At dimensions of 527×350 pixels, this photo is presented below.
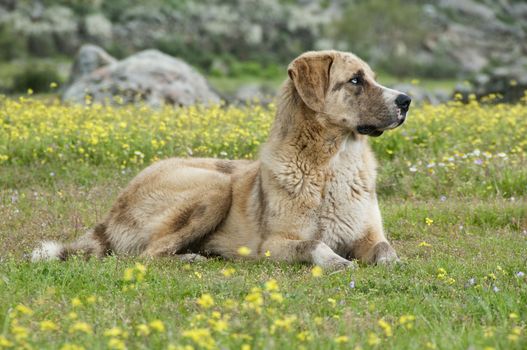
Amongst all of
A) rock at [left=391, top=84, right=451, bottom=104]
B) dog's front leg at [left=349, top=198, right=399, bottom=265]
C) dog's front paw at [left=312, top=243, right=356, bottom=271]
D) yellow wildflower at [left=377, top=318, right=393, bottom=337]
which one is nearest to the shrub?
rock at [left=391, top=84, right=451, bottom=104]

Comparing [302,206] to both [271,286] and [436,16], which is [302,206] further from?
[436,16]

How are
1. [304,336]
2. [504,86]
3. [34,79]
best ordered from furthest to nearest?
[34,79] < [504,86] < [304,336]

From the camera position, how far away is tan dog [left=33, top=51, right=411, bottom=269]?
716 centimetres

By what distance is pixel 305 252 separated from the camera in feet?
22.5

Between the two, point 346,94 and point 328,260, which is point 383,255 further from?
point 346,94

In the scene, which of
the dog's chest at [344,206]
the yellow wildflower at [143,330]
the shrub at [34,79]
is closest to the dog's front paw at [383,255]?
the dog's chest at [344,206]

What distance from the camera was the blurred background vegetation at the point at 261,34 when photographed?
170 ft

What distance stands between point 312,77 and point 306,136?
51 cm

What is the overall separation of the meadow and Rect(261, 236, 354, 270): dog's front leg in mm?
139

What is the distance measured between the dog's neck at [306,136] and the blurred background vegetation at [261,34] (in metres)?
34.4

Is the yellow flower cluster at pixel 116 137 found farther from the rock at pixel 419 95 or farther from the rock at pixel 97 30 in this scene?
the rock at pixel 97 30

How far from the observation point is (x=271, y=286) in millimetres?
4164

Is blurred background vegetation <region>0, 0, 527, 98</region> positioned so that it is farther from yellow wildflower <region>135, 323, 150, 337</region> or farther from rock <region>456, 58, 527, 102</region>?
yellow wildflower <region>135, 323, 150, 337</region>

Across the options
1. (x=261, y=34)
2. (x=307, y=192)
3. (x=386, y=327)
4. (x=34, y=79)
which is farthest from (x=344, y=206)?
(x=261, y=34)
